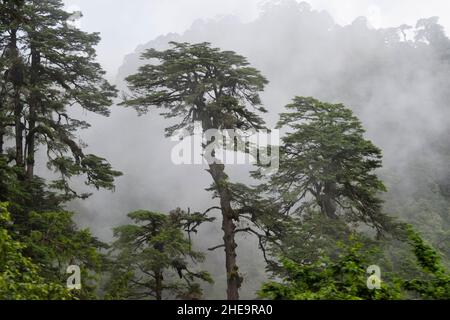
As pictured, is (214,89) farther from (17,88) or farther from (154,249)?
(17,88)

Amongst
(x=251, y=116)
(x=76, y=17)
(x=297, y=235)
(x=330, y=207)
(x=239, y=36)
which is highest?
(x=239, y=36)

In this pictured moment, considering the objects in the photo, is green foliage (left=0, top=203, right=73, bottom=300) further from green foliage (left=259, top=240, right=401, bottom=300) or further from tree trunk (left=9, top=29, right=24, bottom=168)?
tree trunk (left=9, top=29, right=24, bottom=168)

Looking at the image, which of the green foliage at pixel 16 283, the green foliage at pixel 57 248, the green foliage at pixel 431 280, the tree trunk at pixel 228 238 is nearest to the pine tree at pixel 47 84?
the green foliage at pixel 57 248

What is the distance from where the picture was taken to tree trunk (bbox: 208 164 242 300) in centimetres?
1605

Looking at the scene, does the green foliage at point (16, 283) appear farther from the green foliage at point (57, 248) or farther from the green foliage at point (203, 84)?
the green foliage at point (203, 84)

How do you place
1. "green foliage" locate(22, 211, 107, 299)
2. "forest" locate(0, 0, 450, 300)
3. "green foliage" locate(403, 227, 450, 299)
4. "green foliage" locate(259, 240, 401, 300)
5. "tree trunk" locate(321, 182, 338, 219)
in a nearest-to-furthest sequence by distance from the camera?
1. "green foliage" locate(259, 240, 401, 300)
2. "green foliage" locate(403, 227, 450, 299)
3. "forest" locate(0, 0, 450, 300)
4. "green foliage" locate(22, 211, 107, 299)
5. "tree trunk" locate(321, 182, 338, 219)

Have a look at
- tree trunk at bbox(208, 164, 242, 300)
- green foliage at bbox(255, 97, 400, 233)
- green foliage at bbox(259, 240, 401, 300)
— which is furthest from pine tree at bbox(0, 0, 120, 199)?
green foliage at bbox(259, 240, 401, 300)

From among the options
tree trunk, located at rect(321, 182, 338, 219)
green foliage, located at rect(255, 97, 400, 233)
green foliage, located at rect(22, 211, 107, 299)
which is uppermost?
green foliage, located at rect(255, 97, 400, 233)

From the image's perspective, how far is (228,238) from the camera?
54.6ft

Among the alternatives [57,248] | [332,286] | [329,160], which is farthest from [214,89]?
[332,286]

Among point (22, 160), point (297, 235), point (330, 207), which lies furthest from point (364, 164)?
point (22, 160)
